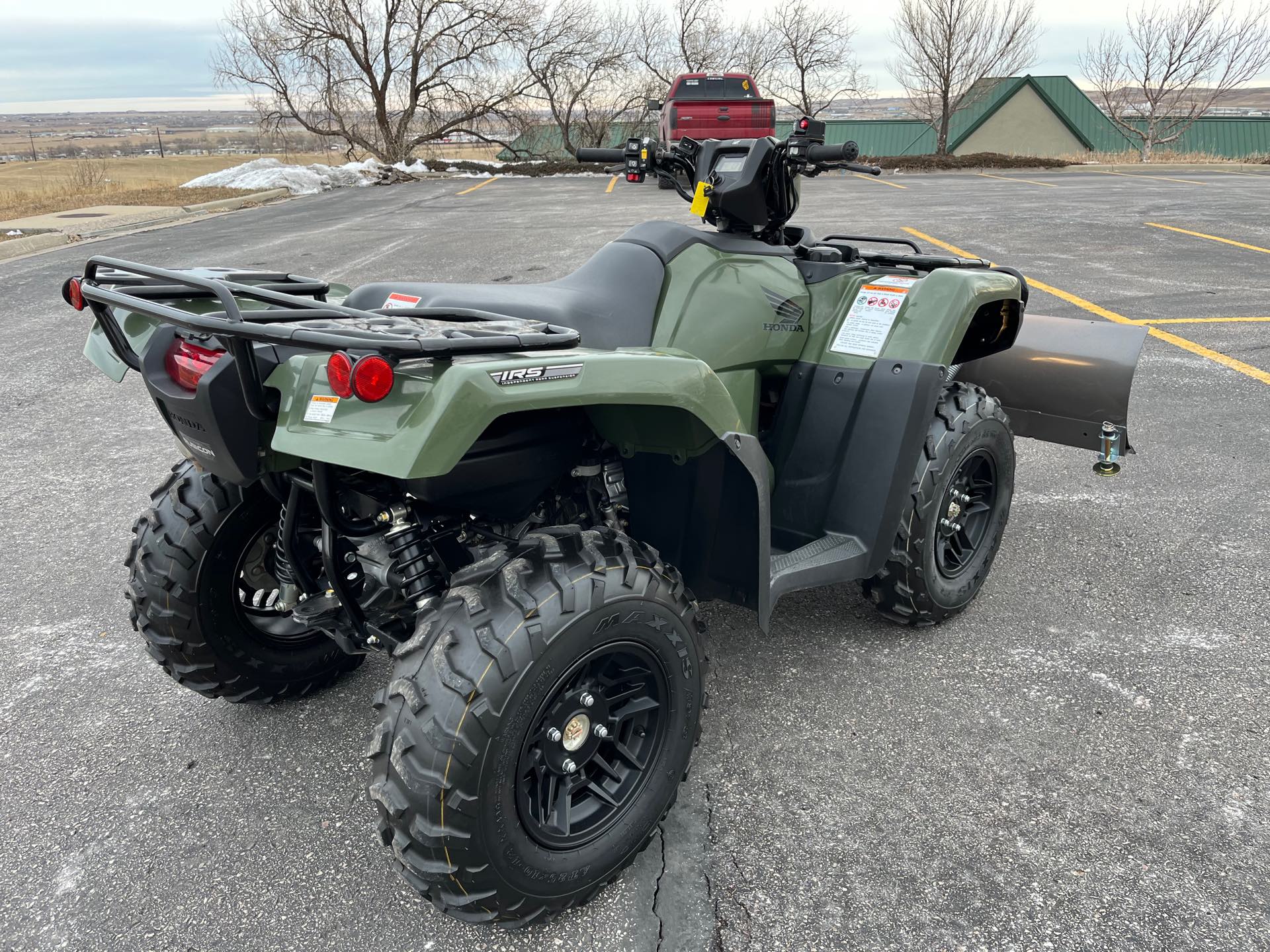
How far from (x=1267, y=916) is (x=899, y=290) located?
194 centimetres

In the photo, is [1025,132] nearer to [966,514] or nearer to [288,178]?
[288,178]

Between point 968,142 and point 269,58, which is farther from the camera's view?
point 968,142

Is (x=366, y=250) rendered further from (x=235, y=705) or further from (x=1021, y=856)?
(x=1021, y=856)

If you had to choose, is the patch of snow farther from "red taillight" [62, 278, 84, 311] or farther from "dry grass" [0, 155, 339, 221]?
"red taillight" [62, 278, 84, 311]

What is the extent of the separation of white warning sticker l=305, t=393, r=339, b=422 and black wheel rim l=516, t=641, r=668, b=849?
715 millimetres

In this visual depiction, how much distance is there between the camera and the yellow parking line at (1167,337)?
607cm

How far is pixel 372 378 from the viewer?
1670 mm

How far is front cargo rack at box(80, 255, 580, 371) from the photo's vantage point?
165cm

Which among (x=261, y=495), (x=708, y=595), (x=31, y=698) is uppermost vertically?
(x=261, y=495)

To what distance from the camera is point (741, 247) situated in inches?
112

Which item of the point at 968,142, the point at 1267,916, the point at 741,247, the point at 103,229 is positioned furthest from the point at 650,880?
the point at 968,142

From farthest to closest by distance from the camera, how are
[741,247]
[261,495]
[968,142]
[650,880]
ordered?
[968,142] < [741,247] < [261,495] < [650,880]

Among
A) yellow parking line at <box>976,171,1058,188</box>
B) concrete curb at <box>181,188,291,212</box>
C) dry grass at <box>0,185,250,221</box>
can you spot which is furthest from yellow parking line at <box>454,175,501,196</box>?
yellow parking line at <box>976,171,1058,188</box>

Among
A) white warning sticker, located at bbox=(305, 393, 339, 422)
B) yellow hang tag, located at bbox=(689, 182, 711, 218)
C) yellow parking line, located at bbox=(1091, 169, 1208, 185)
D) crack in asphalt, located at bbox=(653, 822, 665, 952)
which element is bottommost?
crack in asphalt, located at bbox=(653, 822, 665, 952)
